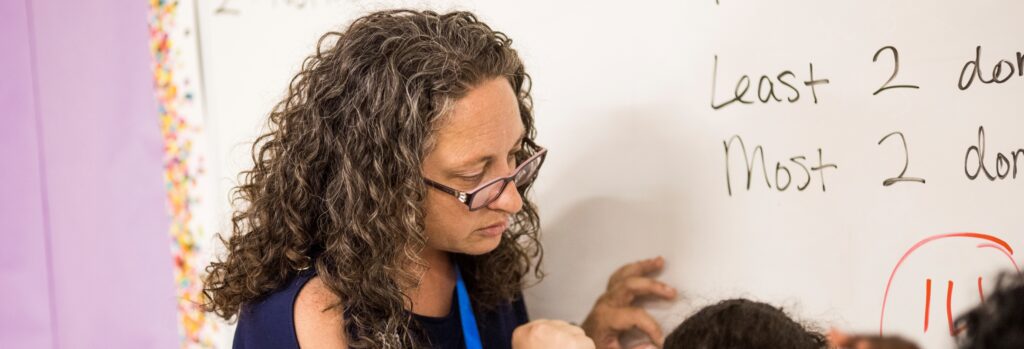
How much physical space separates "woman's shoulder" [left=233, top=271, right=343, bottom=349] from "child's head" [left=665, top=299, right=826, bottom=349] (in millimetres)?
373

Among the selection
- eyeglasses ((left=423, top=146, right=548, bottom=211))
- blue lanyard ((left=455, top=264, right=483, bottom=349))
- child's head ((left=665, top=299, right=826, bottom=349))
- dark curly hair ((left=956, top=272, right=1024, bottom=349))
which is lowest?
blue lanyard ((left=455, top=264, right=483, bottom=349))

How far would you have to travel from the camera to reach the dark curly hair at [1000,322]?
1.86 feet

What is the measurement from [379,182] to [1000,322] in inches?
23.4

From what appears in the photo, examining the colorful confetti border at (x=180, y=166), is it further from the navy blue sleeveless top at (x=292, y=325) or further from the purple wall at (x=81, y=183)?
the navy blue sleeveless top at (x=292, y=325)

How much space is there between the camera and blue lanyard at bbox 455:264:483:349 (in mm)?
1104

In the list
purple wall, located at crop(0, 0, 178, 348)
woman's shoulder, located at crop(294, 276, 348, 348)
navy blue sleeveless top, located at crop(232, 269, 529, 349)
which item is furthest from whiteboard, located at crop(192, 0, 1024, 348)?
purple wall, located at crop(0, 0, 178, 348)

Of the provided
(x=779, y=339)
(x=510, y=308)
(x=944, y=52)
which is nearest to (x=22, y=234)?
(x=510, y=308)

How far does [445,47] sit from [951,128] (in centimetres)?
52

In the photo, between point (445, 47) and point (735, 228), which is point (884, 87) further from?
point (445, 47)

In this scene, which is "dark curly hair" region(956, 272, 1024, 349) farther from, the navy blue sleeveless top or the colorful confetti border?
the colorful confetti border

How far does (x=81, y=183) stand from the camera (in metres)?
1.55

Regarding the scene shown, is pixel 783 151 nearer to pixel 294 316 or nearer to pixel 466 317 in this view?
pixel 466 317

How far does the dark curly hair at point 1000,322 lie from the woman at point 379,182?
465mm

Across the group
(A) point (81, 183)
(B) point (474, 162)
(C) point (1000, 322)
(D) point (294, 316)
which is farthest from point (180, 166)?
(C) point (1000, 322)
